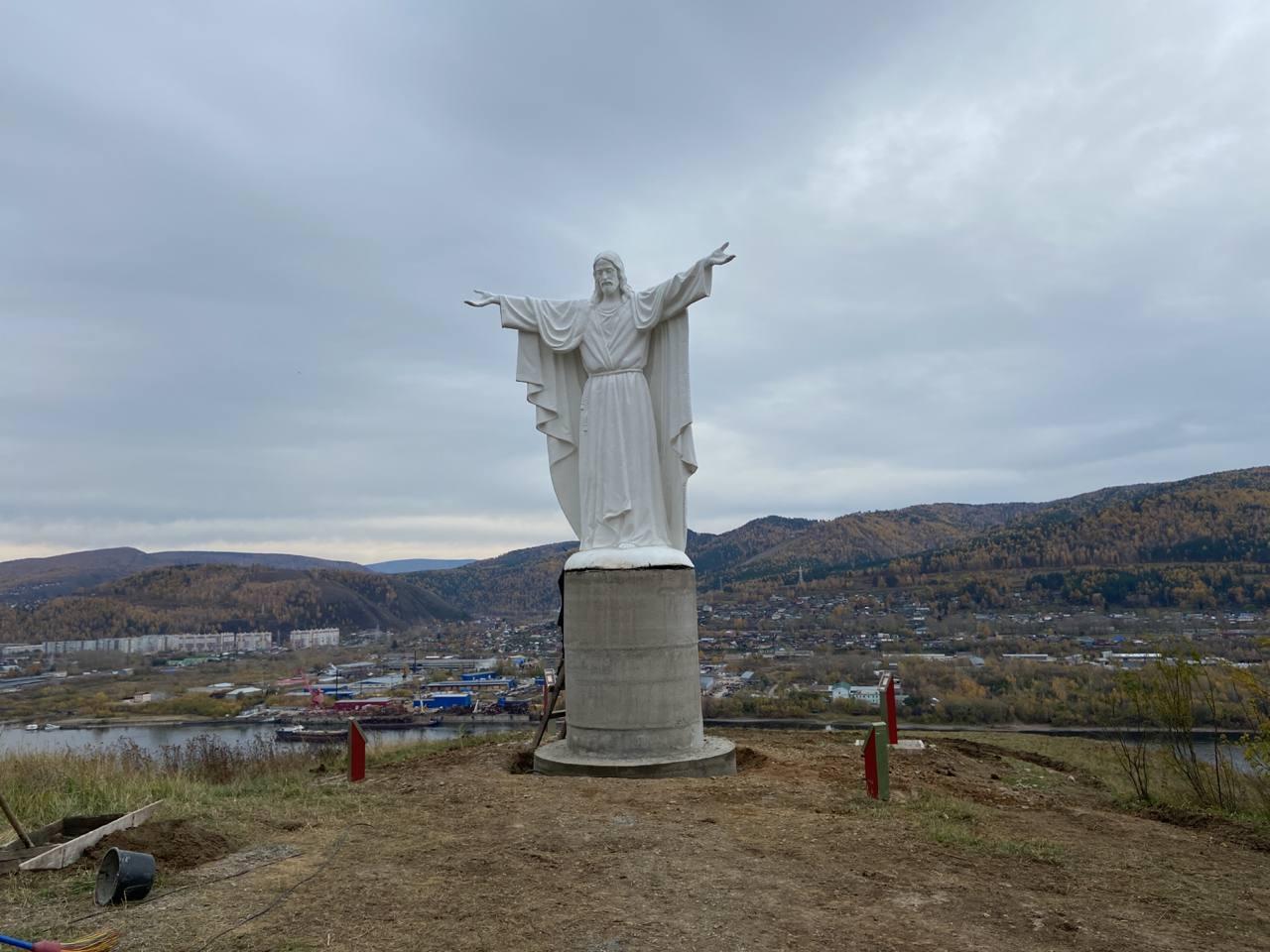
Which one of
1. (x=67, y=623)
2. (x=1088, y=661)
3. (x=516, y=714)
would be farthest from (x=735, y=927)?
(x=67, y=623)

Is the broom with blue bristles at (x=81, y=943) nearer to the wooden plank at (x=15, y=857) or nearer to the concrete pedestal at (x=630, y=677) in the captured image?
the wooden plank at (x=15, y=857)

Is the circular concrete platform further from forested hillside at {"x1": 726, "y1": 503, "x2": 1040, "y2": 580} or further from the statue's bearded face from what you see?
forested hillside at {"x1": 726, "y1": 503, "x2": 1040, "y2": 580}

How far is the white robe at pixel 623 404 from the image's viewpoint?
1090cm

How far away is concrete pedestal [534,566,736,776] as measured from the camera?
980 centimetres

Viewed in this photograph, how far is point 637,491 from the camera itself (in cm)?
1095

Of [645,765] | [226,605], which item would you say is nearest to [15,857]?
[645,765]

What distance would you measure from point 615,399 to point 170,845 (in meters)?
6.92

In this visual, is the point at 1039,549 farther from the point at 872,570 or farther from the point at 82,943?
the point at 82,943

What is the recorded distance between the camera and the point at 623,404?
1113 cm

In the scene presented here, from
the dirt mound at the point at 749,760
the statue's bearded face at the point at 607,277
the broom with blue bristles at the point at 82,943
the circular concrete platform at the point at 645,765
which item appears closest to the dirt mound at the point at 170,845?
the broom with blue bristles at the point at 82,943

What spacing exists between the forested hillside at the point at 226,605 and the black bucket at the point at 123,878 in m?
50.0

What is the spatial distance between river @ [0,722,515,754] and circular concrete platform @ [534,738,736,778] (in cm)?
526

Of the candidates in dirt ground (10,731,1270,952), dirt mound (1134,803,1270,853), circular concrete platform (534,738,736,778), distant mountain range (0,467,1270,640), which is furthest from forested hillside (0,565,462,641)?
dirt mound (1134,803,1270,853)

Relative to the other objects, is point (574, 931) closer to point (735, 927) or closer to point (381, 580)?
point (735, 927)
